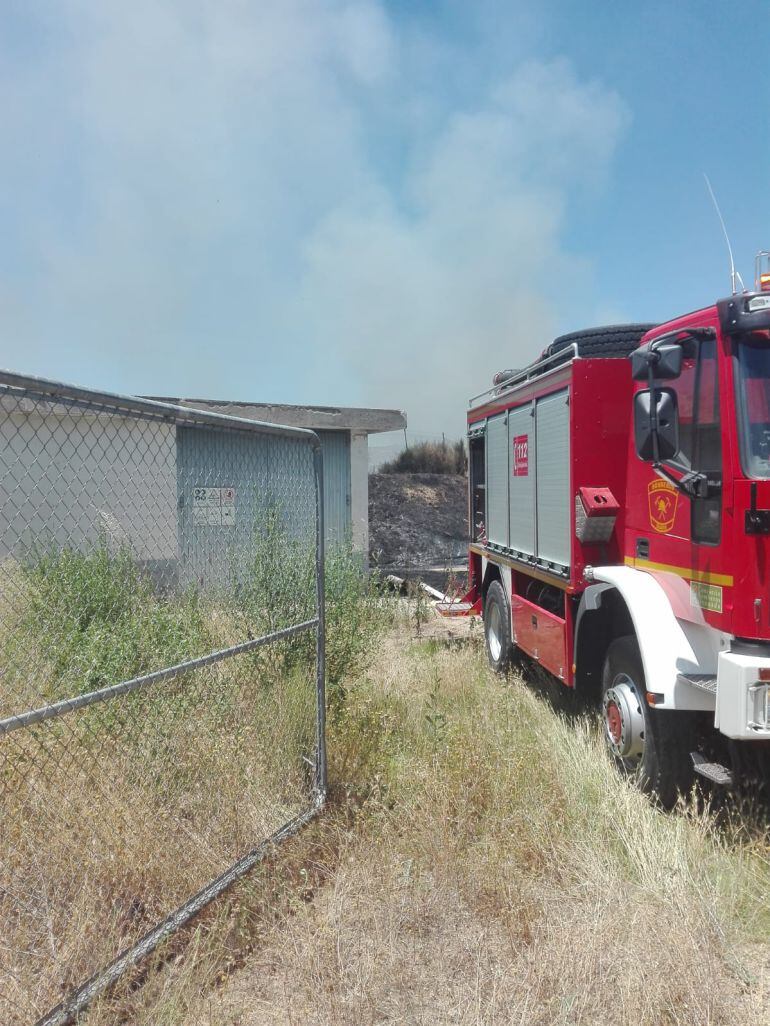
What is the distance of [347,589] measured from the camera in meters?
6.36

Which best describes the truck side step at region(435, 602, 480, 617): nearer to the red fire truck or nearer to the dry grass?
the red fire truck

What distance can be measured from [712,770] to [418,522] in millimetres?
17197

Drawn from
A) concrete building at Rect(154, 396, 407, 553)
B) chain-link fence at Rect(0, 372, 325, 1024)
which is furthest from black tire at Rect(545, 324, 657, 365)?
concrete building at Rect(154, 396, 407, 553)

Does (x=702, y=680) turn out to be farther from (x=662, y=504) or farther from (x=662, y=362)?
(x=662, y=362)

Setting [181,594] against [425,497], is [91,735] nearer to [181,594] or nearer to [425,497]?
[181,594]

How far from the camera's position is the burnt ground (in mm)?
18703

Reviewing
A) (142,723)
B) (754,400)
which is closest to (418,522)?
(754,400)

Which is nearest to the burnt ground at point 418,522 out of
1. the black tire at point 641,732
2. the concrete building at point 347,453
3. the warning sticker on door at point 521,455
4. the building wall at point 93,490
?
the concrete building at point 347,453

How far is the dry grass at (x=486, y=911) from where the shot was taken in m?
2.81

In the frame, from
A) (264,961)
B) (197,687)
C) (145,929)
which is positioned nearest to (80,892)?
(145,929)

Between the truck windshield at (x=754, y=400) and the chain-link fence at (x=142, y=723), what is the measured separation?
216cm

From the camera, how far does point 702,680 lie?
13.2 ft

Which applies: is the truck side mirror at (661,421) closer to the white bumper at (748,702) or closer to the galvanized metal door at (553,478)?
the white bumper at (748,702)

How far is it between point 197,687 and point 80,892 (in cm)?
126
